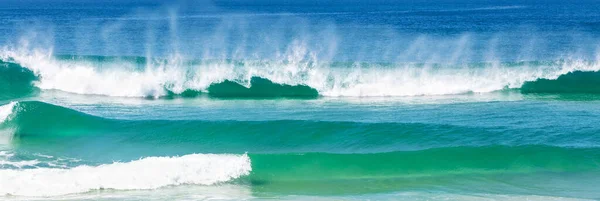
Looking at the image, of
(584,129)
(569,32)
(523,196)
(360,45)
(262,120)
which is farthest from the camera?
(569,32)

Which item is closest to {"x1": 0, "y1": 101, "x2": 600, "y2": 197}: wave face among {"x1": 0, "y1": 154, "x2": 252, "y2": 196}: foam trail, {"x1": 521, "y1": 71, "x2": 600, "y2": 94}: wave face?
{"x1": 0, "y1": 154, "x2": 252, "y2": 196}: foam trail

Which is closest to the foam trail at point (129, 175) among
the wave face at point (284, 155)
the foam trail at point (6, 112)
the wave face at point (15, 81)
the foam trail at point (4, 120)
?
the wave face at point (284, 155)

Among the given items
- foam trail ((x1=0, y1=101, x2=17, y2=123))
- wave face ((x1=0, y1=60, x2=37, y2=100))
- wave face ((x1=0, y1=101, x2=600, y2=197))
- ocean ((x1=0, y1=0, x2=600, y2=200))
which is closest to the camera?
ocean ((x1=0, y1=0, x2=600, y2=200))

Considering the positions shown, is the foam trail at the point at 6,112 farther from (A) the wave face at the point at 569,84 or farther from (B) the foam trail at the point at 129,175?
(A) the wave face at the point at 569,84

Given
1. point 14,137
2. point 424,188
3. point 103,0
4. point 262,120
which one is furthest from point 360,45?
point 103,0

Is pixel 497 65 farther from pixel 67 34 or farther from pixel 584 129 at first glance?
pixel 67 34

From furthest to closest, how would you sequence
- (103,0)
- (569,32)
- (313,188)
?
(103,0) → (569,32) → (313,188)

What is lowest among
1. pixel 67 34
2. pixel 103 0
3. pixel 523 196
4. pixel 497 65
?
pixel 523 196

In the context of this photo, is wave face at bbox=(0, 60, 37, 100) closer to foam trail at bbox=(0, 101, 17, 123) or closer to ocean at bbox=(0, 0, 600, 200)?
ocean at bbox=(0, 0, 600, 200)
